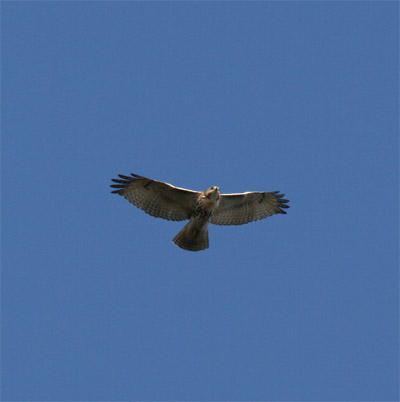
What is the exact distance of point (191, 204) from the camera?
63.8 ft

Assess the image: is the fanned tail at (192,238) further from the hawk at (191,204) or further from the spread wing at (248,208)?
the spread wing at (248,208)

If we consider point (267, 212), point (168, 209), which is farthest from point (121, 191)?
point (267, 212)

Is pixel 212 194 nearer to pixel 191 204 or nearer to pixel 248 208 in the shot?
pixel 191 204

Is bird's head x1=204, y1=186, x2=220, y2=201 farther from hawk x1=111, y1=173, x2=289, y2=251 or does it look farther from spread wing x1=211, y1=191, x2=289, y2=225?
spread wing x1=211, y1=191, x2=289, y2=225

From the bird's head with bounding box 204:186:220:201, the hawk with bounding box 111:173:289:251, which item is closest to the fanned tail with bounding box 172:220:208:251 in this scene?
the hawk with bounding box 111:173:289:251

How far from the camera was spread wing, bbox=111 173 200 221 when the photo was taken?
1923cm

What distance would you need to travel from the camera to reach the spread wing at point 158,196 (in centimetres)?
1923

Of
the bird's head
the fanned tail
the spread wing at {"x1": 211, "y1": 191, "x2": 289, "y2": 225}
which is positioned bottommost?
the fanned tail

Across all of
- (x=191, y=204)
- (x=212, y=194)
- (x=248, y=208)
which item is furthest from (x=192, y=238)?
(x=248, y=208)

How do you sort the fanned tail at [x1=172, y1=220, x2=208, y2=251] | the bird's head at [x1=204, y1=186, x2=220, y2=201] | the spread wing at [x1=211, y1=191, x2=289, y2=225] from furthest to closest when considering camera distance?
the spread wing at [x1=211, y1=191, x2=289, y2=225] → the fanned tail at [x1=172, y1=220, x2=208, y2=251] → the bird's head at [x1=204, y1=186, x2=220, y2=201]

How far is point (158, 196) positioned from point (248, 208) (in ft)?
7.44

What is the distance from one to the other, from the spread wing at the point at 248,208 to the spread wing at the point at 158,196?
81 centimetres

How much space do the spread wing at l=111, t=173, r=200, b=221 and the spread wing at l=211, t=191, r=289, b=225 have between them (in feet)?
2.67

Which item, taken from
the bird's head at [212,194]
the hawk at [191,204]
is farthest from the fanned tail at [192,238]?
the bird's head at [212,194]
